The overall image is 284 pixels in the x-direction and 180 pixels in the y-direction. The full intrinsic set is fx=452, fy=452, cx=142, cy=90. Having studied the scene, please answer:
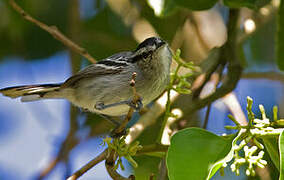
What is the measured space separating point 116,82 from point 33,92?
0.70 m

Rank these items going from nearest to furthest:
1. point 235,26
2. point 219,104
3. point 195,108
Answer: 1. point 195,108
2. point 235,26
3. point 219,104

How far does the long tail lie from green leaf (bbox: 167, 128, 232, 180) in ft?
5.68

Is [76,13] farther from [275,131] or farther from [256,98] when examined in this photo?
[275,131]

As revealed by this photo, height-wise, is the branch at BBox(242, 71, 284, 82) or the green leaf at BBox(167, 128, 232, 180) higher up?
the green leaf at BBox(167, 128, 232, 180)

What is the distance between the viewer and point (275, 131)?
1.95 m

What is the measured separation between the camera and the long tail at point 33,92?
336 centimetres

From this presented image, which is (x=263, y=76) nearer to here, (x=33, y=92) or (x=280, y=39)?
(x=280, y=39)

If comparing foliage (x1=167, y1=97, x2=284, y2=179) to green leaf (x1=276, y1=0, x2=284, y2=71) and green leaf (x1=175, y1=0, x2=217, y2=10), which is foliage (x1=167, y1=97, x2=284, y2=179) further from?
green leaf (x1=175, y1=0, x2=217, y2=10)

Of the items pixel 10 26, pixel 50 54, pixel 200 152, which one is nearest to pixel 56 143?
pixel 50 54

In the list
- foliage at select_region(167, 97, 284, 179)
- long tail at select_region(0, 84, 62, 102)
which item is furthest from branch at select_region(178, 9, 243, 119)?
foliage at select_region(167, 97, 284, 179)

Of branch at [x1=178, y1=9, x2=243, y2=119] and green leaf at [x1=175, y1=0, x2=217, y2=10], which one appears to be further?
branch at [x1=178, y1=9, x2=243, y2=119]

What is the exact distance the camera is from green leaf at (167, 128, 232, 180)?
6.31 ft

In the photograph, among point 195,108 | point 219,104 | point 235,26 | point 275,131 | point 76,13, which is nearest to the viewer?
point 275,131

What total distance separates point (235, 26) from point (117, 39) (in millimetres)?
1688
